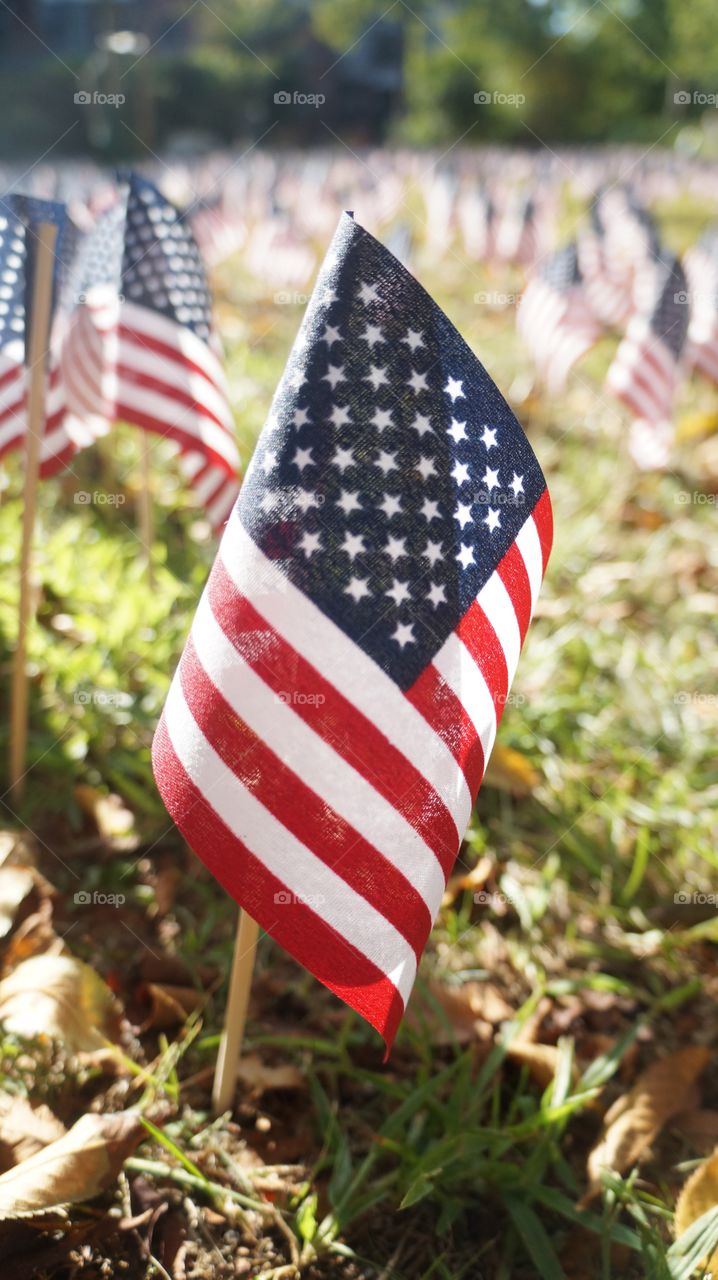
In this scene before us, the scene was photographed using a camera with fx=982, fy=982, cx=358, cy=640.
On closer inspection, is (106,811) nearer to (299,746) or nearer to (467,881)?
(467,881)

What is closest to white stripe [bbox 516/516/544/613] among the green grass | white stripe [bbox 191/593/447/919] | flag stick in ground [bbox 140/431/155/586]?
white stripe [bbox 191/593/447/919]

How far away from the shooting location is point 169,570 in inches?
→ 168

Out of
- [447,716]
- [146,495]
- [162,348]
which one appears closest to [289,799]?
[447,716]

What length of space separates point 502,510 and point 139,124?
5131cm

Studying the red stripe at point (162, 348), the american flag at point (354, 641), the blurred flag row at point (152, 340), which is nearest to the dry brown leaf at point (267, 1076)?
the american flag at point (354, 641)

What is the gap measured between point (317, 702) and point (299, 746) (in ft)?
0.27

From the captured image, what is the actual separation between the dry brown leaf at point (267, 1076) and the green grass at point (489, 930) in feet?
0.12

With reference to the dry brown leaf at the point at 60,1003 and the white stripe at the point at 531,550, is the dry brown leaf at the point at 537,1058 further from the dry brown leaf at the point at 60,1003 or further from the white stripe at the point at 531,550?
the white stripe at the point at 531,550

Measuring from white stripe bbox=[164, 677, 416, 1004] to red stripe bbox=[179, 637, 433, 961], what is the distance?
0.04 feet

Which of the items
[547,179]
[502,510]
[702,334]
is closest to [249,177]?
[547,179]

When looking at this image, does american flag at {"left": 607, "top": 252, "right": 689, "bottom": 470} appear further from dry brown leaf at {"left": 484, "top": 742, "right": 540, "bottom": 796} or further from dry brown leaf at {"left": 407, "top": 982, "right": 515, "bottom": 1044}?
dry brown leaf at {"left": 407, "top": 982, "right": 515, "bottom": 1044}

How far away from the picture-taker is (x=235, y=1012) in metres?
1.98

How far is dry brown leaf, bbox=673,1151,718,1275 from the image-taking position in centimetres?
189

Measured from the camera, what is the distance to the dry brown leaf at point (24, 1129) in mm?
1914
